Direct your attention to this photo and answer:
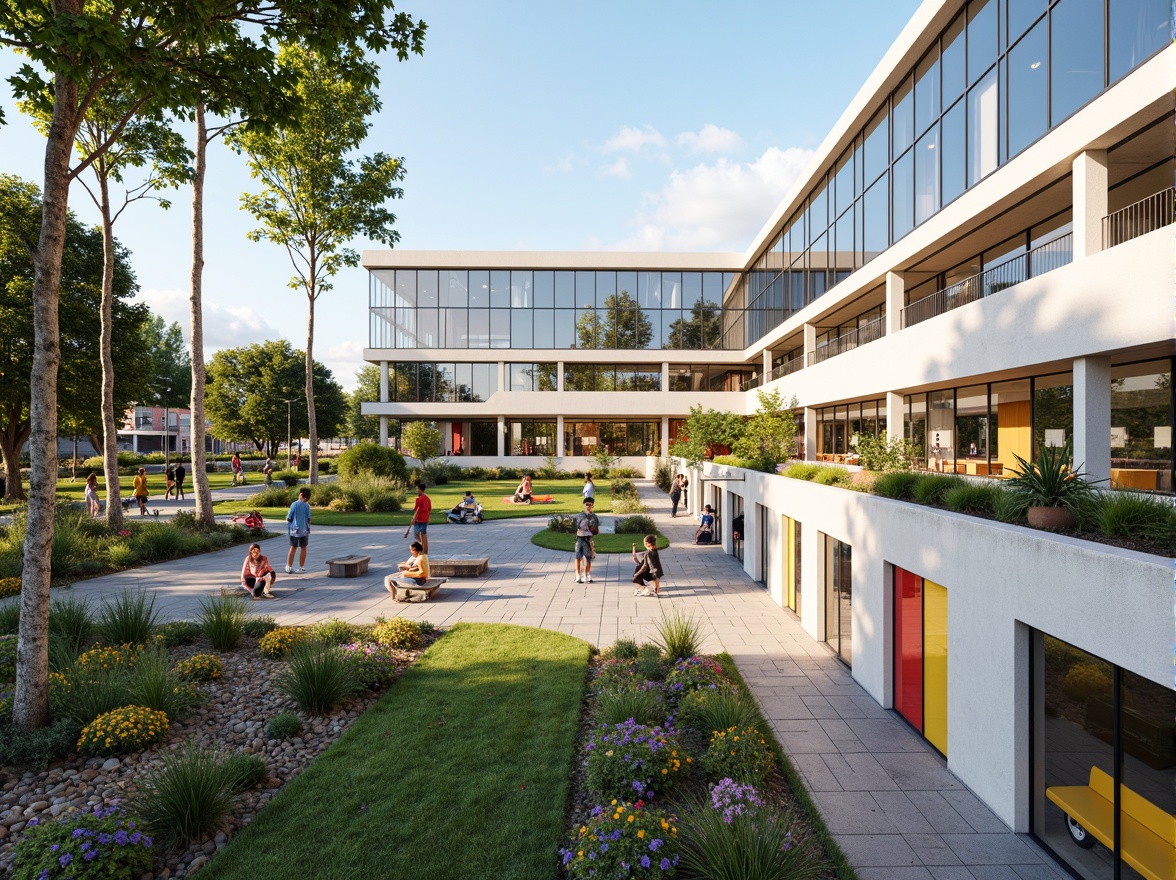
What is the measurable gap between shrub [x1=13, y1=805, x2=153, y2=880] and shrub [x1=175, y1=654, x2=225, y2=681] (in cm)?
326

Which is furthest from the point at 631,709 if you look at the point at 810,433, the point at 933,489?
the point at 810,433

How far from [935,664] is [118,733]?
864 cm

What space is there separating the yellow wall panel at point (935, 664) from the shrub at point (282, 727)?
7.05 meters

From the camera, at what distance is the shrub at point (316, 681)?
6801 millimetres

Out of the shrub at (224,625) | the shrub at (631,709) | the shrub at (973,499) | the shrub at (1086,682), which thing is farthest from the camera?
the shrub at (224,625)

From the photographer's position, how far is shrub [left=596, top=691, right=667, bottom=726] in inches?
246

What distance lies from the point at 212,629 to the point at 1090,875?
10.4 m

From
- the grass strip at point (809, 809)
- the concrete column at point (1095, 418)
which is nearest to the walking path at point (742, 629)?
the grass strip at point (809, 809)

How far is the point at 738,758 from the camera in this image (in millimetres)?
5449

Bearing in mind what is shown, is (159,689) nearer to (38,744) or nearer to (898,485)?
(38,744)

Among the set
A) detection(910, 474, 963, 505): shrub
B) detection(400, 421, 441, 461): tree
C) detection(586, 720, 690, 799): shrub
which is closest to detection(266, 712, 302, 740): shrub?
detection(586, 720, 690, 799): shrub

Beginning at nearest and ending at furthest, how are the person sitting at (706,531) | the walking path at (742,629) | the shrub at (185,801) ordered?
the shrub at (185,801) → the walking path at (742,629) → the person sitting at (706,531)

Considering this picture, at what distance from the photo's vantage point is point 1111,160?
38.7ft

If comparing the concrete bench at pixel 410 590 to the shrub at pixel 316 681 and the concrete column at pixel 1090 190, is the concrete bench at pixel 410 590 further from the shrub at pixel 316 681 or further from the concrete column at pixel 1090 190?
the concrete column at pixel 1090 190
